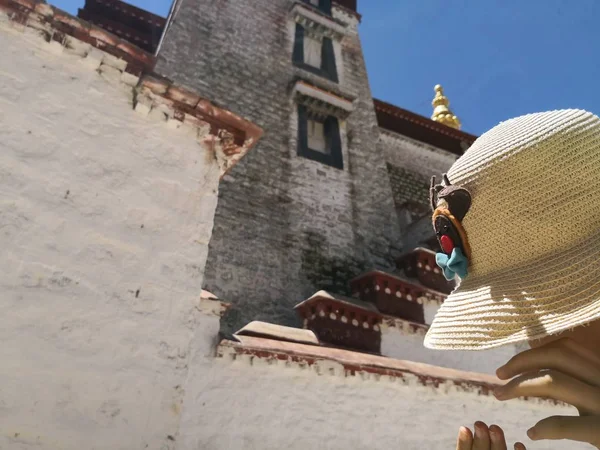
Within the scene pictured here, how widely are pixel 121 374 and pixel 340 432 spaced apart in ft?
6.16

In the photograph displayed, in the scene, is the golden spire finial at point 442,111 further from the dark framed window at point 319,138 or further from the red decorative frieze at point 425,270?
the red decorative frieze at point 425,270

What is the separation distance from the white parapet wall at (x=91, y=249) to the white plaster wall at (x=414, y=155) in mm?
9284

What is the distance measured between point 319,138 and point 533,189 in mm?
8935

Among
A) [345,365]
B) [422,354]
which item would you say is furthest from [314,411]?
[422,354]

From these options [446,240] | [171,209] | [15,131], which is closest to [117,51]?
[15,131]

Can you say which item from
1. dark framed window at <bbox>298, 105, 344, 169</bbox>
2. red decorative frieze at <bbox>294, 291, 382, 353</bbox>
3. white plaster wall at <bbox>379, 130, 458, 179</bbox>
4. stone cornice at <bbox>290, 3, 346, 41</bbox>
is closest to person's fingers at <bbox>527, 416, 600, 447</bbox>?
red decorative frieze at <bbox>294, 291, 382, 353</bbox>

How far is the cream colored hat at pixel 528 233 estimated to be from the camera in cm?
97

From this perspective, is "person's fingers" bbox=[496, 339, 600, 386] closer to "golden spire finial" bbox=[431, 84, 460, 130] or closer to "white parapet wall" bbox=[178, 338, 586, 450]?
"white parapet wall" bbox=[178, 338, 586, 450]

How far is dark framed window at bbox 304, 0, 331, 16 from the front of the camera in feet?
40.5

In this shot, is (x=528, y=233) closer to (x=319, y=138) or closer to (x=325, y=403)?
(x=325, y=403)

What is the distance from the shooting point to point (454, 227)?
3.84 ft

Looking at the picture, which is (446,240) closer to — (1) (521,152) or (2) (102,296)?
(1) (521,152)

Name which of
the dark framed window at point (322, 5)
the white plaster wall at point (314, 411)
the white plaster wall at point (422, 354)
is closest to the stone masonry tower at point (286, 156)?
the dark framed window at point (322, 5)

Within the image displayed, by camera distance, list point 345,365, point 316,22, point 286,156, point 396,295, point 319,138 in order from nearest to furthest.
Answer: point 345,365 < point 396,295 < point 286,156 < point 319,138 < point 316,22
